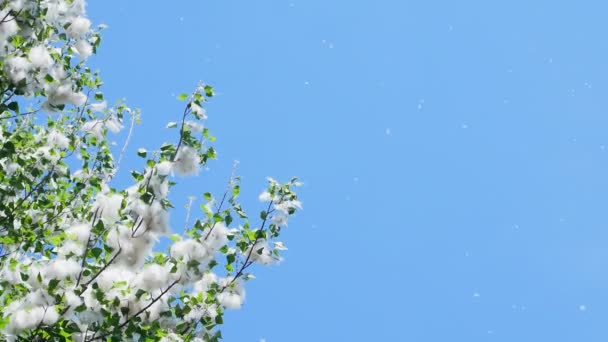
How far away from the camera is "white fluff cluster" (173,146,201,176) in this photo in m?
4.48

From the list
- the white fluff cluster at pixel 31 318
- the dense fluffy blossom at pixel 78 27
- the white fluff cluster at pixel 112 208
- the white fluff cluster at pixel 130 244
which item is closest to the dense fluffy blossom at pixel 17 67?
the dense fluffy blossom at pixel 78 27

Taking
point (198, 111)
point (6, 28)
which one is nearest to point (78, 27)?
point (6, 28)

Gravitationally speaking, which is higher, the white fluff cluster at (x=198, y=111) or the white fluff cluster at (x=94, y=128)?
the white fluff cluster at (x=94, y=128)

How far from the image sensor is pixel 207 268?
4.61 meters

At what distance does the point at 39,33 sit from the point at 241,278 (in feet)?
8.02

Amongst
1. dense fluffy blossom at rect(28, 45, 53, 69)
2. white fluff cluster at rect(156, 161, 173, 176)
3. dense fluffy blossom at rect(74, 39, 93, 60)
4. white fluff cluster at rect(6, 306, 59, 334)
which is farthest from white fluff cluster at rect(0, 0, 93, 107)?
white fluff cluster at rect(6, 306, 59, 334)

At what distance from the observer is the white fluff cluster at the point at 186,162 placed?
448 cm

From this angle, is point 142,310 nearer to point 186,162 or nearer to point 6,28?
point 186,162

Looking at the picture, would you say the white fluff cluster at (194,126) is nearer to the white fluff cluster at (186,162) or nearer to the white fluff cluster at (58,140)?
the white fluff cluster at (186,162)

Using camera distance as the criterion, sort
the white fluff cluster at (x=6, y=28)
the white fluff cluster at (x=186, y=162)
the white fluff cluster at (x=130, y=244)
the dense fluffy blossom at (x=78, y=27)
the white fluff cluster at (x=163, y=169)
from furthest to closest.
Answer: the dense fluffy blossom at (x=78, y=27) < the white fluff cluster at (x=6, y=28) < the white fluff cluster at (x=186, y=162) < the white fluff cluster at (x=163, y=169) < the white fluff cluster at (x=130, y=244)

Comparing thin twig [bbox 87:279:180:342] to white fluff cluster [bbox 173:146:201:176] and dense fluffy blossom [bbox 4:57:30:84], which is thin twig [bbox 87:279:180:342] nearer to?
white fluff cluster [bbox 173:146:201:176]

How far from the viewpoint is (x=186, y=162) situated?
14.7 feet

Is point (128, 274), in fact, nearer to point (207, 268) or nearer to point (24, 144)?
point (207, 268)

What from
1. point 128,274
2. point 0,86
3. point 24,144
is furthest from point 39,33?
point 128,274
